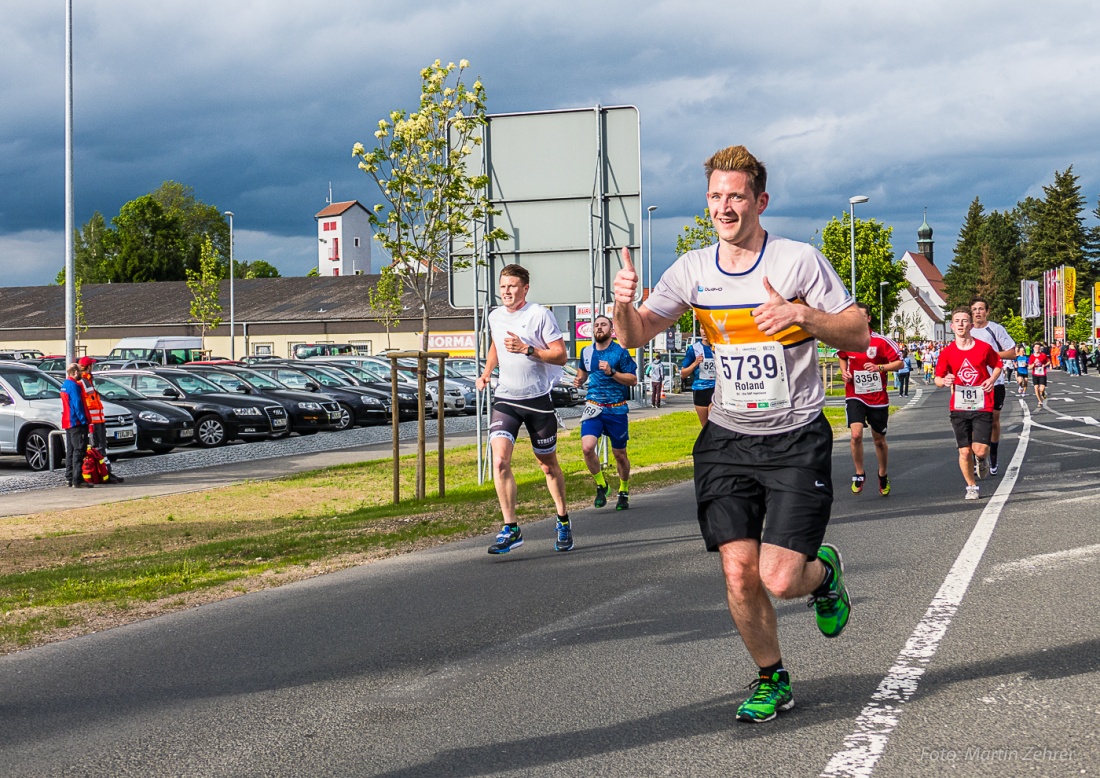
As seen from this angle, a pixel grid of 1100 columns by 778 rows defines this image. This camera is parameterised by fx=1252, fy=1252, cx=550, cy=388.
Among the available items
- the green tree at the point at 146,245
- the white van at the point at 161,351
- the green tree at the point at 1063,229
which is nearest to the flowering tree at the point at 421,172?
the white van at the point at 161,351

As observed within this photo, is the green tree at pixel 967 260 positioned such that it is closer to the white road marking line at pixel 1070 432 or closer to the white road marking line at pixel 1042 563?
the white road marking line at pixel 1070 432

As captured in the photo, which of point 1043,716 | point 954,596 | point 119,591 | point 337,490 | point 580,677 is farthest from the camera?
point 337,490

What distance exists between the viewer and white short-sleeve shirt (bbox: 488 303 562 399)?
357 inches

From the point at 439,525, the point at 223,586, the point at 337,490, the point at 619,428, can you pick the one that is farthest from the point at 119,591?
the point at 337,490

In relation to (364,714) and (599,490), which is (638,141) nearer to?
(599,490)

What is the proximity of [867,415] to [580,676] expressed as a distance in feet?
25.9

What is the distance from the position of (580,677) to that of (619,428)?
6.74 m

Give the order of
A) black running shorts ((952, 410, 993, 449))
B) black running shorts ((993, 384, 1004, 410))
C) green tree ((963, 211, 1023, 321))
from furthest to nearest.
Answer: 1. green tree ((963, 211, 1023, 321))
2. black running shorts ((993, 384, 1004, 410))
3. black running shorts ((952, 410, 993, 449))

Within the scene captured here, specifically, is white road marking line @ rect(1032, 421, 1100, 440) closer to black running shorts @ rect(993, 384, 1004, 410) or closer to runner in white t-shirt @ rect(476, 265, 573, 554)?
black running shorts @ rect(993, 384, 1004, 410)

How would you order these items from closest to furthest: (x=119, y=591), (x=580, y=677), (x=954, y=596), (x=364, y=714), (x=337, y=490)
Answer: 1. (x=364, y=714)
2. (x=580, y=677)
3. (x=954, y=596)
4. (x=119, y=591)
5. (x=337, y=490)

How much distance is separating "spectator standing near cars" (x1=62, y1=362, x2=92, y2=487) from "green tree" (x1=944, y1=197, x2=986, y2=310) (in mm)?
133188

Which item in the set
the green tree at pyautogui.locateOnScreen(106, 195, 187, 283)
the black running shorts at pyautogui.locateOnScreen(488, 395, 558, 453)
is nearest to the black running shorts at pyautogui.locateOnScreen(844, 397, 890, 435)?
the black running shorts at pyautogui.locateOnScreen(488, 395, 558, 453)

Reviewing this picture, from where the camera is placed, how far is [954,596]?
6953 millimetres

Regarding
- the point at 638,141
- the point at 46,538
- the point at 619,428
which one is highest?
the point at 638,141
